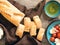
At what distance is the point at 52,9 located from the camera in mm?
1141

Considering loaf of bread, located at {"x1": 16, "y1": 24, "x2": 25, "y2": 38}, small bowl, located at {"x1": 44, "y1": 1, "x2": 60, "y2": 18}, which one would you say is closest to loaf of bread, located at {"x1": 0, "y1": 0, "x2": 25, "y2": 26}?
loaf of bread, located at {"x1": 16, "y1": 24, "x2": 25, "y2": 38}

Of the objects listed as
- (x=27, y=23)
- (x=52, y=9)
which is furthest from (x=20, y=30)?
(x=52, y=9)

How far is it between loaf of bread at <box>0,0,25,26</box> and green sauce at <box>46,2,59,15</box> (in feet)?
0.52

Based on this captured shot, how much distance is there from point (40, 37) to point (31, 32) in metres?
0.05

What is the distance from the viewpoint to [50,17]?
1127 mm

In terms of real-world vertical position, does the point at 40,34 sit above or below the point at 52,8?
below

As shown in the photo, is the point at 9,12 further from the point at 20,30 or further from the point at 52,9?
the point at 52,9

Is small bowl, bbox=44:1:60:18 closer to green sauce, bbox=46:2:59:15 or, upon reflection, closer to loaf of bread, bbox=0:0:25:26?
green sauce, bbox=46:2:59:15

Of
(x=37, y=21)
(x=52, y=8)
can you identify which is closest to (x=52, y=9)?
(x=52, y=8)

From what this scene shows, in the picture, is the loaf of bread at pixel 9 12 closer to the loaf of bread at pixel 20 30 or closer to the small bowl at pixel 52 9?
the loaf of bread at pixel 20 30

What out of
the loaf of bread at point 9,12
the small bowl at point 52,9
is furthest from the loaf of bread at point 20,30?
the small bowl at point 52,9

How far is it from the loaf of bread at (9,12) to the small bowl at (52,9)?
0.49 feet

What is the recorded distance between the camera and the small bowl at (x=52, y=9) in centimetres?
113

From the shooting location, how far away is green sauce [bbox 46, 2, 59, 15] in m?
1.13
